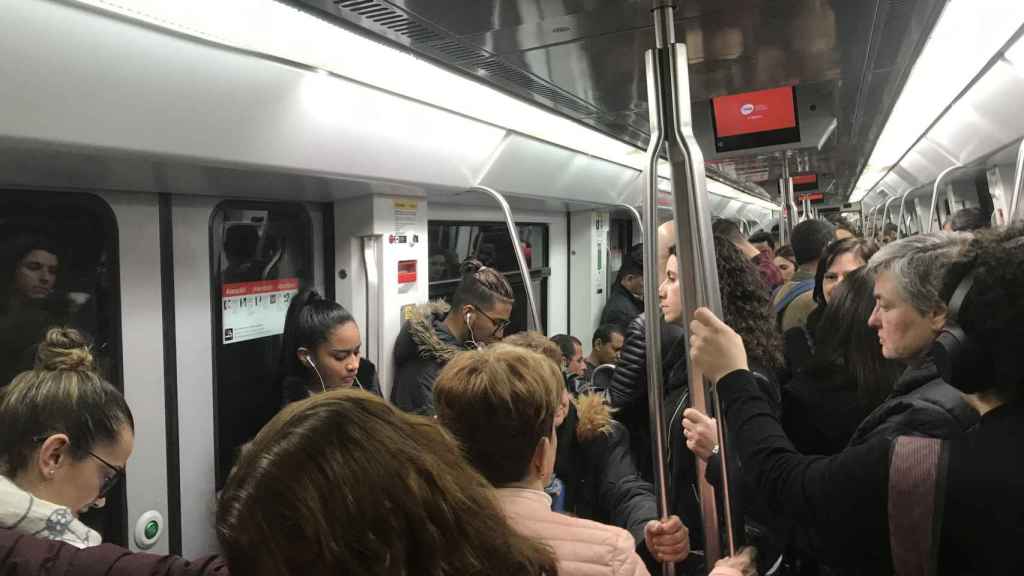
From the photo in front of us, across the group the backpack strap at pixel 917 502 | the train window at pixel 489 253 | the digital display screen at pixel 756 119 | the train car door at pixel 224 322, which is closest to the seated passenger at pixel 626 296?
the train window at pixel 489 253

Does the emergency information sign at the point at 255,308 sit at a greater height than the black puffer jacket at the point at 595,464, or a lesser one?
greater

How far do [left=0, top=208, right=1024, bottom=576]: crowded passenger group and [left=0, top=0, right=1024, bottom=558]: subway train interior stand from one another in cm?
21

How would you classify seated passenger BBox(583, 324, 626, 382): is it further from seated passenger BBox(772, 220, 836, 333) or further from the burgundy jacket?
the burgundy jacket

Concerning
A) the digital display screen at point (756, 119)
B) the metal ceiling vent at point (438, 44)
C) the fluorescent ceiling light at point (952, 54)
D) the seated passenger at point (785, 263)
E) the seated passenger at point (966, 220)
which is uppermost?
the fluorescent ceiling light at point (952, 54)

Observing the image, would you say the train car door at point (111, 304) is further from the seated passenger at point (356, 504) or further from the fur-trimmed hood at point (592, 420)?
the seated passenger at point (356, 504)

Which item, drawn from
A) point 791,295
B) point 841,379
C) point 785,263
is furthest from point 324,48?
point 785,263

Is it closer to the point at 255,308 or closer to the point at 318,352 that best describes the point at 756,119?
the point at 318,352

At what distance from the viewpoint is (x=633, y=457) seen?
2670 millimetres

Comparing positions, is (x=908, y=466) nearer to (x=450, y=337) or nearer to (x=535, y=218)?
(x=450, y=337)

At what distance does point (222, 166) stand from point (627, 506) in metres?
1.62

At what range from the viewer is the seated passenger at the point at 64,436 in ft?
5.07

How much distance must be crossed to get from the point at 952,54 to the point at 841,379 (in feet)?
7.44

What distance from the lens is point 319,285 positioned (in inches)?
133

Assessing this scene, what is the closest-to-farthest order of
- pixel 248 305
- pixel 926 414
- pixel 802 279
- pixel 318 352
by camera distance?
pixel 926 414 < pixel 318 352 < pixel 248 305 < pixel 802 279
